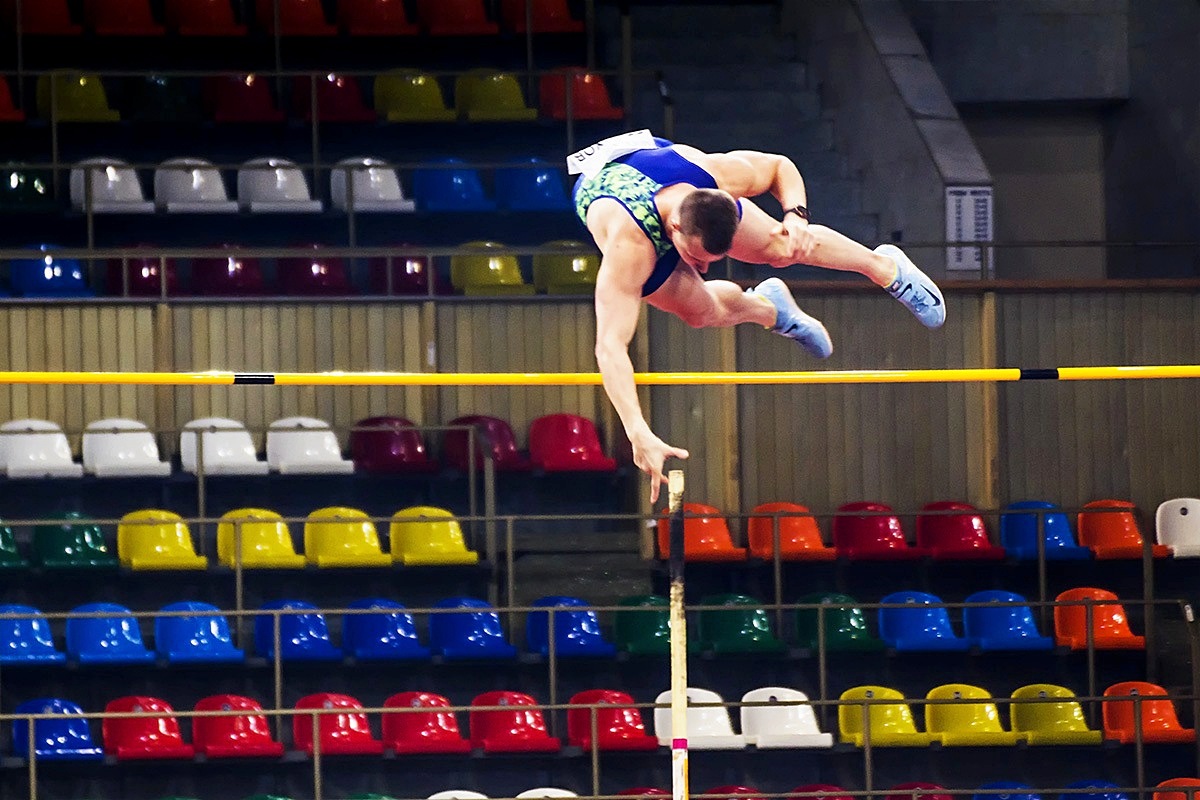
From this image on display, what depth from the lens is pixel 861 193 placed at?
12828 millimetres

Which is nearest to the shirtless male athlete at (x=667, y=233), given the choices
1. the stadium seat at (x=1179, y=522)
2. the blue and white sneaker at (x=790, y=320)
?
the blue and white sneaker at (x=790, y=320)

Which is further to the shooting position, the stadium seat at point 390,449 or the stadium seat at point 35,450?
the stadium seat at point 390,449

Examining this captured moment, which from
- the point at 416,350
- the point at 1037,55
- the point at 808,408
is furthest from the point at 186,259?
the point at 1037,55

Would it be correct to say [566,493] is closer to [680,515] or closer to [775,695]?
[775,695]

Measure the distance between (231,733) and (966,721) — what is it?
3533mm

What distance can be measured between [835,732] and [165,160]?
575 cm

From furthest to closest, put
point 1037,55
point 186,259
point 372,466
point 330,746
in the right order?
point 1037,55 < point 186,259 < point 372,466 < point 330,746

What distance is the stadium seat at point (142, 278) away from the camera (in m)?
11.3

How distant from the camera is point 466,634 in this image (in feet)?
31.3

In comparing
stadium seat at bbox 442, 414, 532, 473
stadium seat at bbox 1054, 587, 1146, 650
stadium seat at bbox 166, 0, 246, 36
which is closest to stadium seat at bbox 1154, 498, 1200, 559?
stadium seat at bbox 1054, 587, 1146, 650

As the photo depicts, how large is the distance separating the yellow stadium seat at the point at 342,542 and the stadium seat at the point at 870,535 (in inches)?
95.2

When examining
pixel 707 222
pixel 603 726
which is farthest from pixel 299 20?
pixel 707 222

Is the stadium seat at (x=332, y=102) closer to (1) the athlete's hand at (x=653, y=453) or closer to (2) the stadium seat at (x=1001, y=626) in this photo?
(2) the stadium seat at (x=1001, y=626)

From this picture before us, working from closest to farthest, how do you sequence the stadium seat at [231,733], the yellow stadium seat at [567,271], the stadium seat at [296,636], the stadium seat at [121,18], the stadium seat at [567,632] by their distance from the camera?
the stadium seat at [231,733] → the stadium seat at [296,636] → the stadium seat at [567,632] → the yellow stadium seat at [567,271] → the stadium seat at [121,18]
